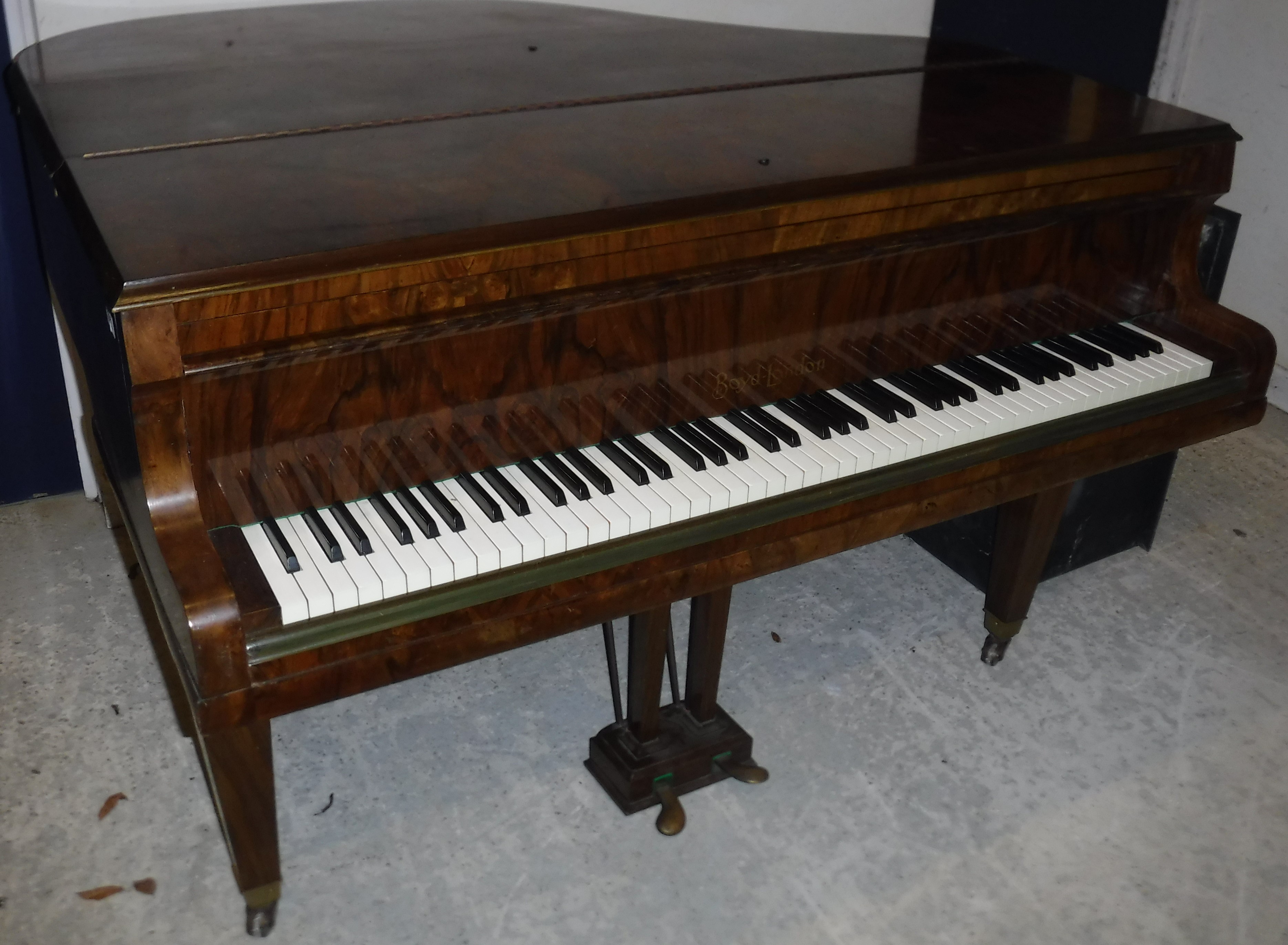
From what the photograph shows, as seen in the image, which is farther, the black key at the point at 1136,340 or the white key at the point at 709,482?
the black key at the point at 1136,340

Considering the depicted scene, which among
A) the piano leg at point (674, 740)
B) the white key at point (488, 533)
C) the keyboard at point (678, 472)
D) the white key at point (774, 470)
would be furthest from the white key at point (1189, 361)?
the white key at point (488, 533)

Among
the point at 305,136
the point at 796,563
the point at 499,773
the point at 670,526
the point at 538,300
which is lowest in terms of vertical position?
the point at 499,773

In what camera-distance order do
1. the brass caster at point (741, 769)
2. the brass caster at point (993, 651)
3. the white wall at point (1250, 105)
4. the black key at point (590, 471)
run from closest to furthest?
the black key at point (590, 471), the brass caster at point (741, 769), the brass caster at point (993, 651), the white wall at point (1250, 105)

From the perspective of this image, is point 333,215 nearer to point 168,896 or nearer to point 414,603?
point 414,603

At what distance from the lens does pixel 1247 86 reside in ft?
12.2

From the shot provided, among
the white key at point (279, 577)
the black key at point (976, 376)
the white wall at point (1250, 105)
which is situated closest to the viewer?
the white key at point (279, 577)

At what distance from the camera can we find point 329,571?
4.97 ft

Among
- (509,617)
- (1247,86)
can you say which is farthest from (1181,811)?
(1247,86)

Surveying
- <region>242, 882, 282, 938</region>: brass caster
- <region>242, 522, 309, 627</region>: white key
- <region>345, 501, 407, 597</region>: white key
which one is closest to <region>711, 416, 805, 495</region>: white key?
<region>345, 501, 407, 597</region>: white key

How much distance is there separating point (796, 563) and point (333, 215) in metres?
0.84

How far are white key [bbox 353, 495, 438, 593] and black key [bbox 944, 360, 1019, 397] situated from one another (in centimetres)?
96

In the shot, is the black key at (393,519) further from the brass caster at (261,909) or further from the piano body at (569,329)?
the brass caster at (261,909)

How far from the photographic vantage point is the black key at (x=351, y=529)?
60.6 inches

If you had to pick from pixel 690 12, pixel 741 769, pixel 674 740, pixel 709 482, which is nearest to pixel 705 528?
pixel 709 482
